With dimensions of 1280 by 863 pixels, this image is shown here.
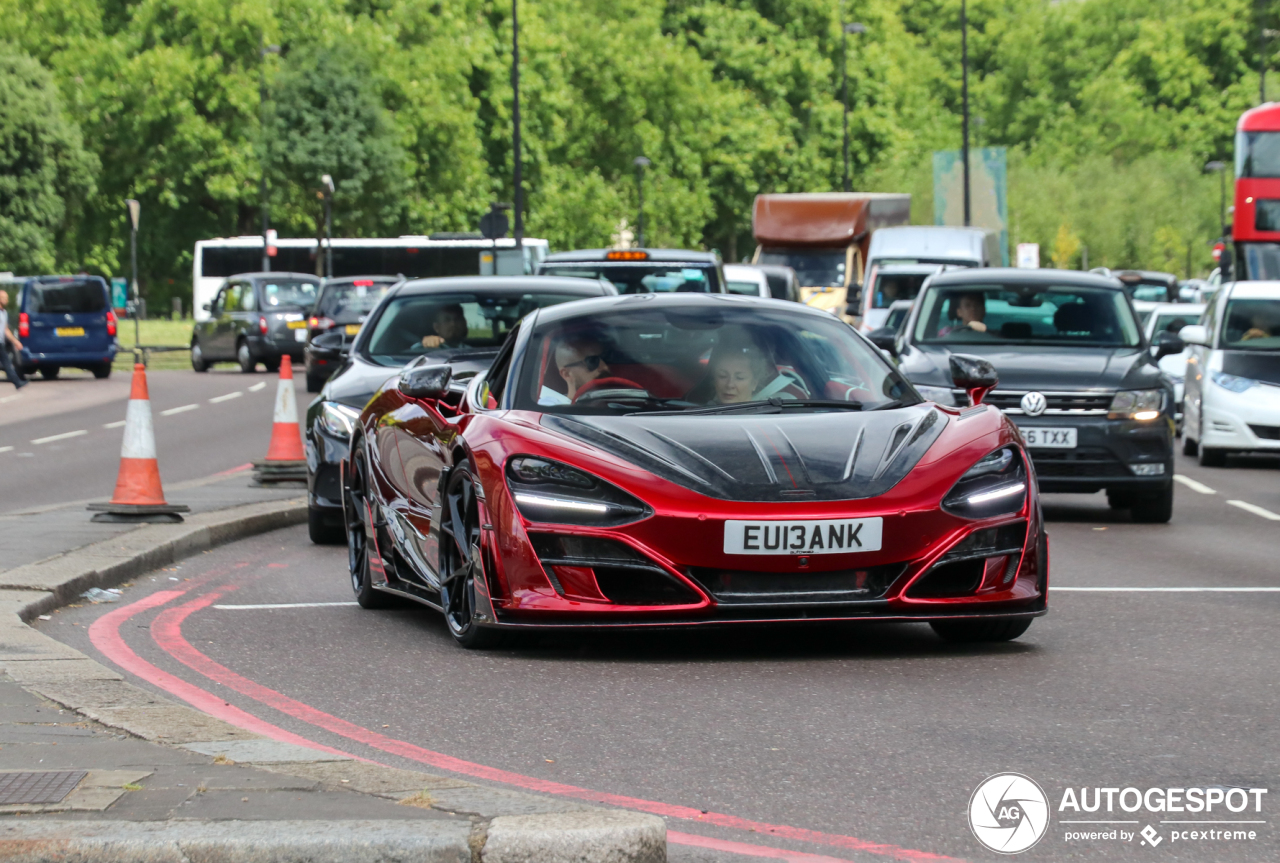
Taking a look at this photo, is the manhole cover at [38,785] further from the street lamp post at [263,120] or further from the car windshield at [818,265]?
the street lamp post at [263,120]

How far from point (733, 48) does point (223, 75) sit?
23.0 metres

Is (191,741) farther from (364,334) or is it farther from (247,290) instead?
(247,290)

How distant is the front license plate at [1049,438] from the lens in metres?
13.2

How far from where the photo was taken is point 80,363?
39219 mm

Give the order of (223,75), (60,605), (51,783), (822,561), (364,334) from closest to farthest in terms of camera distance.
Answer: (51,783) < (822,561) < (60,605) < (364,334) < (223,75)

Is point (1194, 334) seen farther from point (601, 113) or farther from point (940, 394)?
point (601, 113)

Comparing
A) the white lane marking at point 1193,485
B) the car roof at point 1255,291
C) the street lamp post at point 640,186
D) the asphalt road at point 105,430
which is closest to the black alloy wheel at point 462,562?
the asphalt road at point 105,430

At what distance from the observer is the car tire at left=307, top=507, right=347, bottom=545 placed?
38.2 ft

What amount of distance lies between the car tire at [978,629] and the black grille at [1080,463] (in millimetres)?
5774

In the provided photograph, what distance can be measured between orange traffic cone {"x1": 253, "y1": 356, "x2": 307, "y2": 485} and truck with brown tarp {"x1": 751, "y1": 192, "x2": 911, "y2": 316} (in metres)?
27.9

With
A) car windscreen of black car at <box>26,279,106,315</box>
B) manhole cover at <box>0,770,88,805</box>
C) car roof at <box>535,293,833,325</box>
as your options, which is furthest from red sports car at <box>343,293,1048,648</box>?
car windscreen of black car at <box>26,279,106,315</box>

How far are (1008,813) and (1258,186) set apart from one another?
102 feet


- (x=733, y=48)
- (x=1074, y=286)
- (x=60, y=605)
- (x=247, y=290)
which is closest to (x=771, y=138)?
(x=733, y=48)

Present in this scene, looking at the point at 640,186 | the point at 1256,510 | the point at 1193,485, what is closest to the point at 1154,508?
the point at 1256,510
